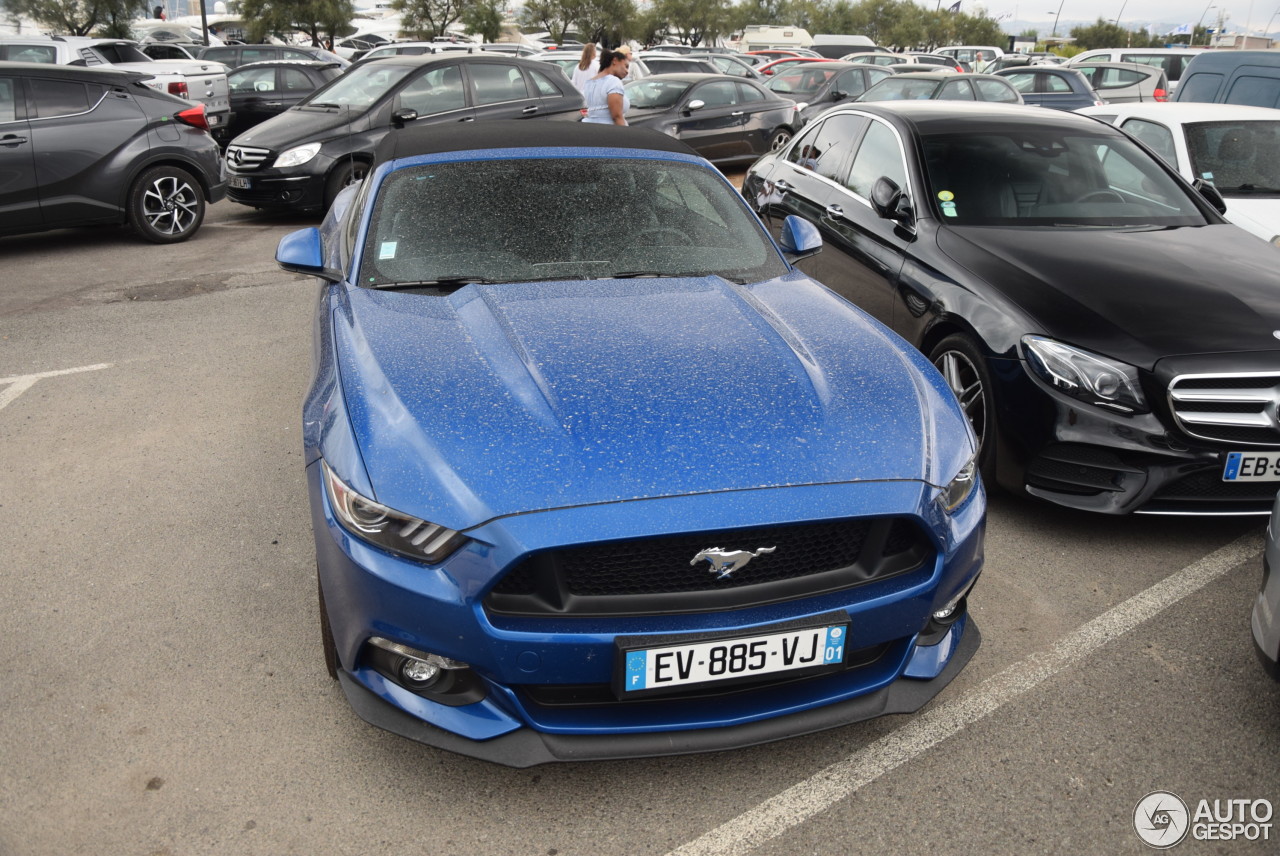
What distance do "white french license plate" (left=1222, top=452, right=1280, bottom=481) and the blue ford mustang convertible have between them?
1429 millimetres

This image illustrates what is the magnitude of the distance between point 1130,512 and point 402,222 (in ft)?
9.64

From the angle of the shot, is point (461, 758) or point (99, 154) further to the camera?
point (99, 154)

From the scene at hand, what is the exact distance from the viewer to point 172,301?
24.6 feet

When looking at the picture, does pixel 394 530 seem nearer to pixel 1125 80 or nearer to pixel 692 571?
pixel 692 571

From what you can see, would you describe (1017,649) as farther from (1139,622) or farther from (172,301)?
Answer: (172,301)

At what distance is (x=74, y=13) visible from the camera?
Answer: 31438mm

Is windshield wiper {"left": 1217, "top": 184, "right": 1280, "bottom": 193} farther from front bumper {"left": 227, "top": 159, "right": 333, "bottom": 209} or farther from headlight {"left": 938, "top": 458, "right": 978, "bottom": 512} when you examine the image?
front bumper {"left": 227, "top": 159, "right": 333, "bottom": 209}

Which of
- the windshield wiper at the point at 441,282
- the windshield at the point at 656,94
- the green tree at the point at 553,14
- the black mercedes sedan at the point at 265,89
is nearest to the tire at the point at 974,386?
the windshield wiper at the point at 441,282

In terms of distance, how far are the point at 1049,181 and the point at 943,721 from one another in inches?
132

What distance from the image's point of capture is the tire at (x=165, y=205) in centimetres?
921

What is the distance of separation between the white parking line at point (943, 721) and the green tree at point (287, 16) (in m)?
41.2

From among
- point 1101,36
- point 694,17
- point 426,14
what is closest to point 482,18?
point 426,14

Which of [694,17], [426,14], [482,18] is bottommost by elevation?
[482,18]

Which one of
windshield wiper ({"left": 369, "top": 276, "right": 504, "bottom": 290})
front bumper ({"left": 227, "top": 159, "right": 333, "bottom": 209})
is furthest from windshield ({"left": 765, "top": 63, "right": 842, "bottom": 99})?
windshield wiper ({"left": 369, "top": 276, "right": 504, "bottom": 290})
